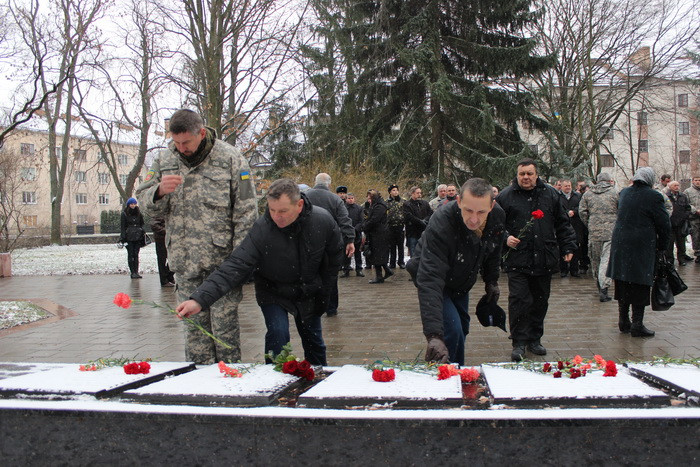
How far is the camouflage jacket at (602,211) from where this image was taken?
852 cm

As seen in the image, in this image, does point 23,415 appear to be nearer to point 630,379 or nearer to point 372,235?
point 630,379

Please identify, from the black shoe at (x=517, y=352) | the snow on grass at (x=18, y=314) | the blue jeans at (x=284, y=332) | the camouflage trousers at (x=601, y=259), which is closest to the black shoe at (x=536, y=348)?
the black shoe at (x=517, y=352)

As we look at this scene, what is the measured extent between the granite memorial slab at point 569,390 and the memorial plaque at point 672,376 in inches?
3.1

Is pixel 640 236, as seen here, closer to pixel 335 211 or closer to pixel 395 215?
pixel 335 211

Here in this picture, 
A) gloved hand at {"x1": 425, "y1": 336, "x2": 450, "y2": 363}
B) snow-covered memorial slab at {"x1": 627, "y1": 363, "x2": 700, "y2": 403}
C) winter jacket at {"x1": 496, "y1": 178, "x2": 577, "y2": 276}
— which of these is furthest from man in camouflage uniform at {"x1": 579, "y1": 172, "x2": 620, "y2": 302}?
gloved hand at {"x1": 425, "y1": 336, "x2": 450, "y2": 363}

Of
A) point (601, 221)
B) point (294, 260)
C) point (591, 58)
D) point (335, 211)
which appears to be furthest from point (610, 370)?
point (591, 58)

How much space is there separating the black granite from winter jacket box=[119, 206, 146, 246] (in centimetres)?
1053

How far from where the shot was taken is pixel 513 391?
2.33m

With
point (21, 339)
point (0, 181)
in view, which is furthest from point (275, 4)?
point (21, 339)

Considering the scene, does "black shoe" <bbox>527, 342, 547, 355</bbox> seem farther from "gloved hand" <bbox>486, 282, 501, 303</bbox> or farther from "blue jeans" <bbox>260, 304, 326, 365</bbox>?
"blue jeans" <bbox>260, 304, 326, 365</bbox>

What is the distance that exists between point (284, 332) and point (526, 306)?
2557mm

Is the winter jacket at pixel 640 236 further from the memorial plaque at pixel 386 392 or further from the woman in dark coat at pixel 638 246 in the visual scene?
the memorial plaque at pixel 386 392

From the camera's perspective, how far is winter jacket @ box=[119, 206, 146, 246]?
1237 centimetres

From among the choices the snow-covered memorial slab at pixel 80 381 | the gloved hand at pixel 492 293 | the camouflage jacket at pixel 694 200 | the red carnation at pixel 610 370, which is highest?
the camouflage jacket at pixel 694 200
